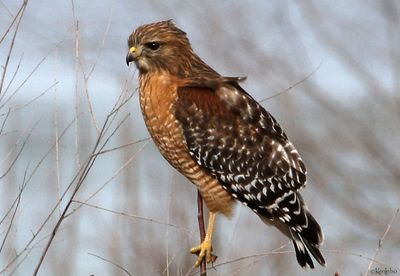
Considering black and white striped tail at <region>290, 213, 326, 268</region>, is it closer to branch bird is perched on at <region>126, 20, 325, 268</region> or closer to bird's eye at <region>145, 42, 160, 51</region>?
branch bird is perched on at <region>126, 20, 325, 268</region>

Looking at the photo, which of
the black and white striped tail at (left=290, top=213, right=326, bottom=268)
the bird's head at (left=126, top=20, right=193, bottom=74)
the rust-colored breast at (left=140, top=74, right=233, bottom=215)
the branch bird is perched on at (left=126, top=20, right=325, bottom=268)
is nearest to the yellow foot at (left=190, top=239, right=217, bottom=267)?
the branch bird is perched on at (left=126, top=20, right=325, bottom=268)

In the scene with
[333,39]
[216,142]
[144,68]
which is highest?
[333,39]

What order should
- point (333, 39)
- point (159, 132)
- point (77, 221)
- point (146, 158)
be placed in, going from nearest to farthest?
point (159, 132) < point (77, 221) < point (146, 158) < point (333, 39)

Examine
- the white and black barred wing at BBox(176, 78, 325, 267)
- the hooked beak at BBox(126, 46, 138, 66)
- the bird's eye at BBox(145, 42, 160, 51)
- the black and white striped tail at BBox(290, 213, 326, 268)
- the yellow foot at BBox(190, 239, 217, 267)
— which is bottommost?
the black and white striped tail at BBox(290, 213, 326, 268)

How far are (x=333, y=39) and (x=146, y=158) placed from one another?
6.57 feet

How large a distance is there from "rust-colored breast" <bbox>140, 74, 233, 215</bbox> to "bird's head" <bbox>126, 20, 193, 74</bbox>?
11 cm

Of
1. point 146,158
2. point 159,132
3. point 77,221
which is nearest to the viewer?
point 159,132

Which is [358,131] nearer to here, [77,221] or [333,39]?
[333,39]

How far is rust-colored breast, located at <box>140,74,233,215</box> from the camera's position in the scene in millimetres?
5488

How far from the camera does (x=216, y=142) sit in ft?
18.5

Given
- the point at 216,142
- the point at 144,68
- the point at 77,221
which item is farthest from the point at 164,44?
the point at 77,221

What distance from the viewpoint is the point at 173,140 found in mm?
5484

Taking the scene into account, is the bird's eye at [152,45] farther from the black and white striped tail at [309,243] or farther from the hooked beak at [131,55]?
the black and white striped tail at [309,243]

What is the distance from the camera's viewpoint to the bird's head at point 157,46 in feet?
18.0
